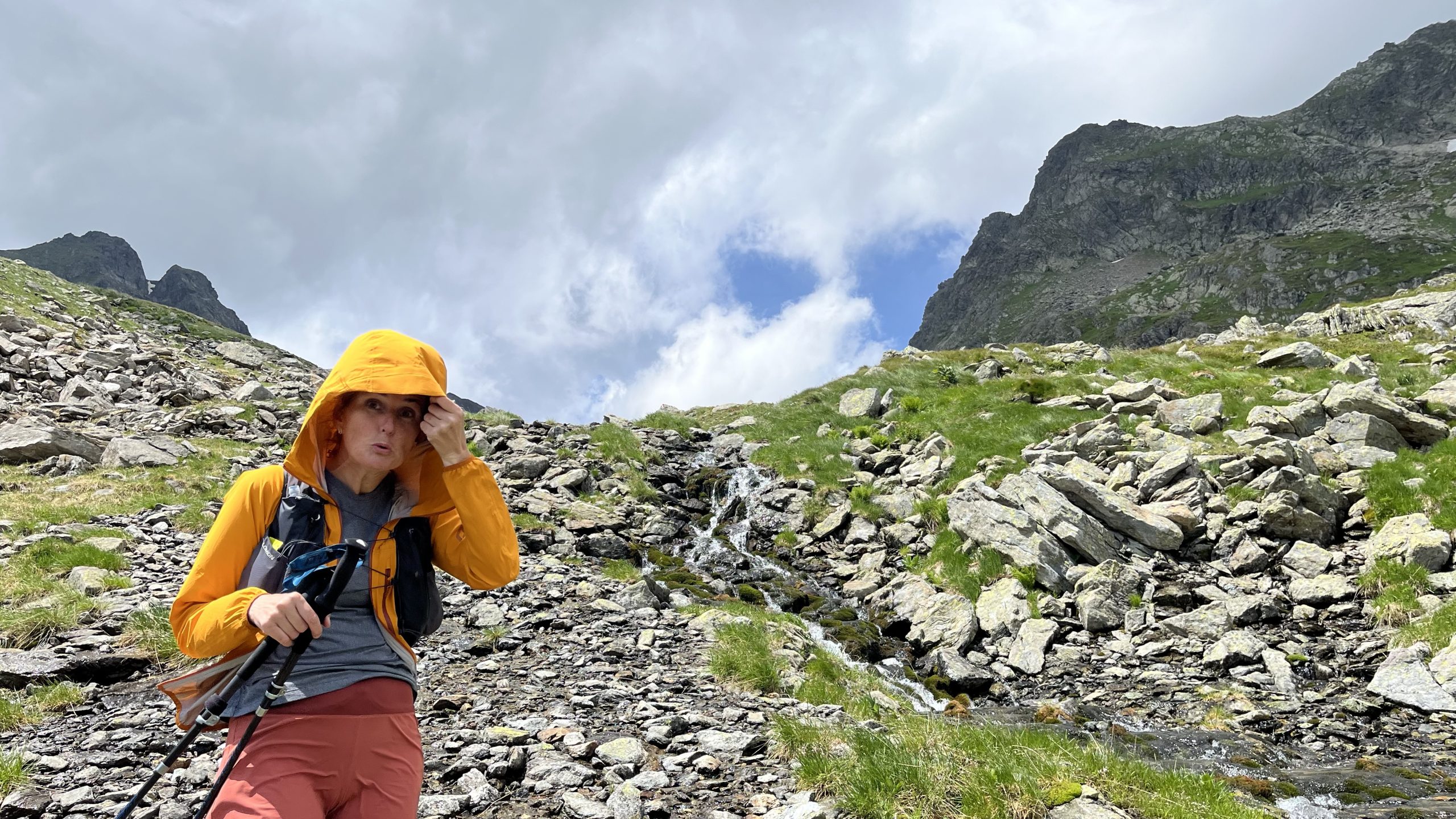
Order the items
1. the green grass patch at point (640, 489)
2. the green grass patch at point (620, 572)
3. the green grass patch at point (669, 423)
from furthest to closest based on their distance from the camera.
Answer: the green grass patch at point (669, 423) → the green grass patch at point (640, 489) → the green grass patch at point (620, 572)

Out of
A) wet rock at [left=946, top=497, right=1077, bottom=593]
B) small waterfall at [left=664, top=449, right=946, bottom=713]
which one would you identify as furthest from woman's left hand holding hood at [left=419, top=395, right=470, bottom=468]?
wet rock at [left=946, top=497, right=1077, bottom=593]

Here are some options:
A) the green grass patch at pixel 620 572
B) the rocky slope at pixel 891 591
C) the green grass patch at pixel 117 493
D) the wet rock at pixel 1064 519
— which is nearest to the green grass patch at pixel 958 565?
the rocky slope at pixel 891 591

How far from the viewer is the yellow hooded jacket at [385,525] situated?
2.96m

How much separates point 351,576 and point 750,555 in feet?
54.1

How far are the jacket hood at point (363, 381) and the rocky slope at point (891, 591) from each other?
4.21m

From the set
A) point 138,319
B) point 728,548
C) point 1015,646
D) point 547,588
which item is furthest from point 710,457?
point 138,319

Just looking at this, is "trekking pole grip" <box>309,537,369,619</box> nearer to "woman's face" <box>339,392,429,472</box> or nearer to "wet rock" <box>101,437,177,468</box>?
"woman's face" <box>339,392,429,472</box>

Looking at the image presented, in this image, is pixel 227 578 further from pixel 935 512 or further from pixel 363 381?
pixel 935 512

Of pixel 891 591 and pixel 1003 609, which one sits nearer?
pixel 1003 609

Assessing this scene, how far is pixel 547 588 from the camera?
14391 millimetres

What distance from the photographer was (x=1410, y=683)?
949 cm

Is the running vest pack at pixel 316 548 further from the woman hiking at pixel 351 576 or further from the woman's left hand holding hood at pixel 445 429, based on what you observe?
the woman's left hand holding hood at pixel 445 429

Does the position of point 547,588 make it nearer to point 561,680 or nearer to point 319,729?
point 561,680

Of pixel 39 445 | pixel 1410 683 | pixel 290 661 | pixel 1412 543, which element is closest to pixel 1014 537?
pixel 1410 683
